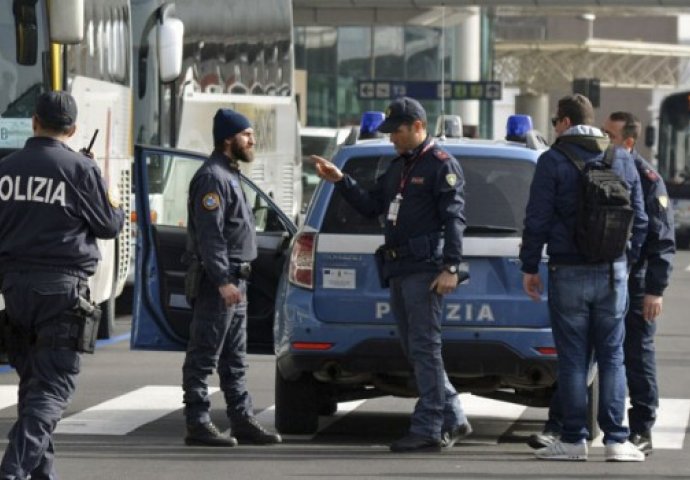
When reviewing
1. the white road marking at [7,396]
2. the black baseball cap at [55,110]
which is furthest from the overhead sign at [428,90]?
the black baseball cap at [55,110]

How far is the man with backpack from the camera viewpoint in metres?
10.0

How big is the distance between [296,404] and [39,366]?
2891 millimetres

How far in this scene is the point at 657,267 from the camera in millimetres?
10461

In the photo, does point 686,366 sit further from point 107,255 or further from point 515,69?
point 515,69

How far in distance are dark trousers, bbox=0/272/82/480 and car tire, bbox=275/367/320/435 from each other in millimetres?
2687

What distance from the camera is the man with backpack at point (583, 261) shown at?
1000 centimetres

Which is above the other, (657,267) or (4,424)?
(657,267)

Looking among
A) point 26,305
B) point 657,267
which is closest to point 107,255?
point 657,267

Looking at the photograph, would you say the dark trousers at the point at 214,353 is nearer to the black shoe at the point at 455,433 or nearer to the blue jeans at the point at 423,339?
the blue jeans at the point at 423,339

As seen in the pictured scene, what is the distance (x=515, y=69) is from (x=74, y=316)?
83543 millimetres

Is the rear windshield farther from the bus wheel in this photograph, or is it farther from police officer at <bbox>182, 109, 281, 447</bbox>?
the bus wheel

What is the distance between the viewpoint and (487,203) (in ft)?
35.3

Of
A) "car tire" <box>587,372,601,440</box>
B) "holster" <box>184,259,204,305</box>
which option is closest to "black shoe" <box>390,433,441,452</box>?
"car tire" <box>587,372,601,440</box>

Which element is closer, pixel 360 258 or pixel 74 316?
pixel 74 316
